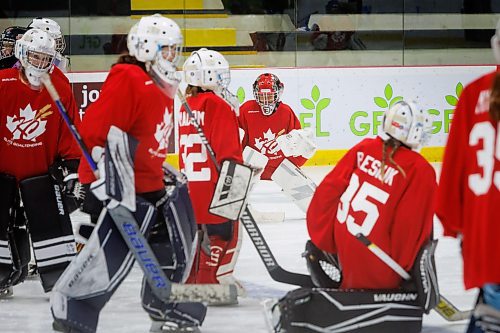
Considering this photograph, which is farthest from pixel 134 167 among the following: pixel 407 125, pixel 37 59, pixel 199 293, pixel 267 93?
pixel 267 93

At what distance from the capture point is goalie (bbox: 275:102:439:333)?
3.46 meters

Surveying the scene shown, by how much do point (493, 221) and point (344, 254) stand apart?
1.26m

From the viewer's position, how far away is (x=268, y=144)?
6477mm

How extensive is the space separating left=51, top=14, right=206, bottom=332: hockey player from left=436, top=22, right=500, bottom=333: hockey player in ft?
3.65

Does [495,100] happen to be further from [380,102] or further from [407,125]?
[380,102]

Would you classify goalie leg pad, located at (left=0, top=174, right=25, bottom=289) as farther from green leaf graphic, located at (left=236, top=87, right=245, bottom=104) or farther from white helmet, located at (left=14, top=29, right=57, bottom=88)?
green leaf graphic, located at (left=236, top=87, right=245, bottom=104)

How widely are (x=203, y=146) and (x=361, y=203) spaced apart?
3.07 ft

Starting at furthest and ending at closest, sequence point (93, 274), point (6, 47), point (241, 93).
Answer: point (241, 93)
point (6, 47)
point (93, 274)

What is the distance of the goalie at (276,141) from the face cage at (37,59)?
2.04 metres

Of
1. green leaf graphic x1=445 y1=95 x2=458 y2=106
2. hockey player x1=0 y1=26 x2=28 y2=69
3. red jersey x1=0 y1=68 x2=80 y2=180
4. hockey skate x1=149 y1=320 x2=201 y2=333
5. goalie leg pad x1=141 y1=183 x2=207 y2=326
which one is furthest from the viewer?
green leaf graphic x1=445 y1=95 x2=458 y2=106

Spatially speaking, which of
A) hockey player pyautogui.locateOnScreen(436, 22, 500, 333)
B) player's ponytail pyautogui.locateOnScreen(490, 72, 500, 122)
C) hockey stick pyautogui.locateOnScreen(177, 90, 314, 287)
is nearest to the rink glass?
hockey stick pyautogui.locateOnScreen(177, 90, 314, 287)

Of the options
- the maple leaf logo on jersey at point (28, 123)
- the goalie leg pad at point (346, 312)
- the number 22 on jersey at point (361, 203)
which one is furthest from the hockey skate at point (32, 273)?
the number 22 on jersey at point (361, 203)

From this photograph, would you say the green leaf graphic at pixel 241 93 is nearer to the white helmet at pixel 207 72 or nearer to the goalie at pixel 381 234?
the white helmet at pixel 207 72

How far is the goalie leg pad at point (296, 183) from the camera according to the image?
620cm
